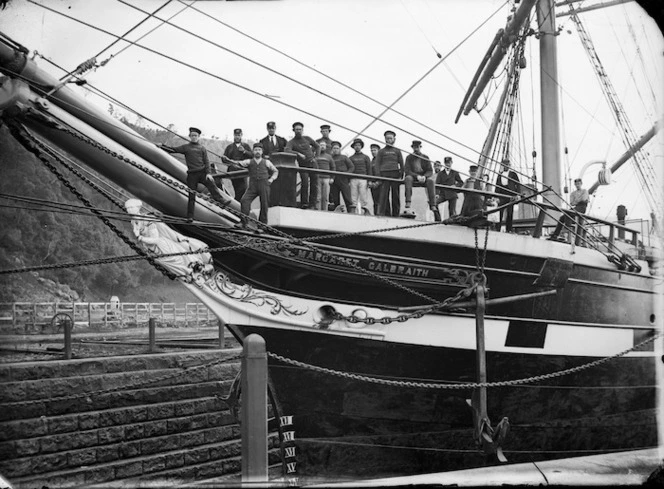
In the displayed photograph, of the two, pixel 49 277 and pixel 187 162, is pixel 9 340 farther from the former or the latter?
pixel 187 162

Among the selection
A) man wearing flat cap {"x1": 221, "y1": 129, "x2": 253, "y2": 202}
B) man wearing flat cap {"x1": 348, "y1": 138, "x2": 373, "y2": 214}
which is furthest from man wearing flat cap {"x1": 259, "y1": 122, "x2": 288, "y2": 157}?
man wearing flat cap {"x1": 348, "y1": 138, "x2": 373, "y2": 214}

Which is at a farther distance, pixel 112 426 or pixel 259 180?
pixel 112 426

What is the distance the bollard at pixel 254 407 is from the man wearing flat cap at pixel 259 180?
2.31 m

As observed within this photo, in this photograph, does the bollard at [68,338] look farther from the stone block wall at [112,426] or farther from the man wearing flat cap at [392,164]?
the man wearing flat cap at [392,164]

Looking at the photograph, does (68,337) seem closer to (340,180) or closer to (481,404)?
(340,180)

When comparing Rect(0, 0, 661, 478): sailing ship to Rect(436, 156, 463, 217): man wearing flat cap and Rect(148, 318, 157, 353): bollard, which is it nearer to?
Rect(436, 156, 463, 217): man wearing flat cap

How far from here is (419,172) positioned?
309 inches

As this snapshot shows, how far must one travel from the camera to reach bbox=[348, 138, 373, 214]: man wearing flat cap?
788 cm

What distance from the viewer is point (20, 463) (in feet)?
23.5

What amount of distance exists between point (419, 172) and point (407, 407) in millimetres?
2560

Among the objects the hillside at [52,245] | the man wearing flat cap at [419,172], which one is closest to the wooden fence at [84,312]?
the hillside at [52,245]

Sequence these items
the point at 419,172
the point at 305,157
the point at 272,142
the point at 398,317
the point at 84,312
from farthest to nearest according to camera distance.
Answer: the point at 84,312
the point at 419,172
the point at 272,142
the point at 305,157
the point at 398,317

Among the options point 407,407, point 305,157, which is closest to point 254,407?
point 407,407

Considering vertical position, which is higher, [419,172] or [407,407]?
[419,172]
